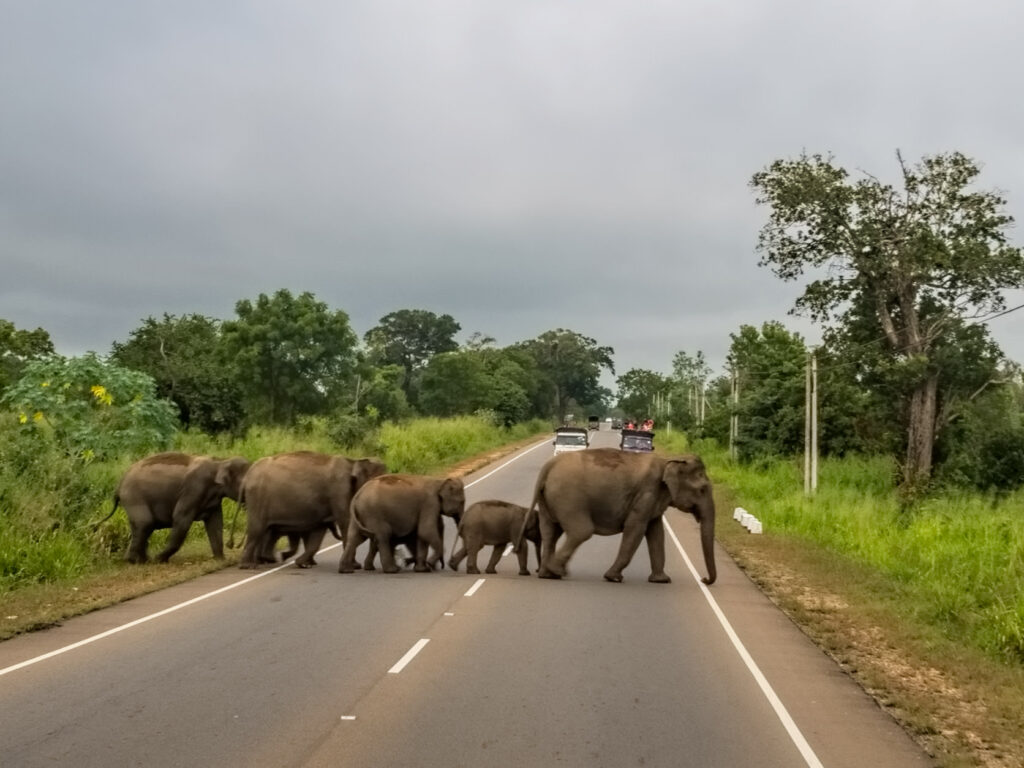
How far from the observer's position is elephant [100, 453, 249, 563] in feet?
59.2

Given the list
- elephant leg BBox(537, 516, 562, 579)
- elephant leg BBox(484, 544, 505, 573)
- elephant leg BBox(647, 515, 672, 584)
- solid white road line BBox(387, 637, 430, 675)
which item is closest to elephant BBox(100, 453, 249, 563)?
elephant leg BBox(484, 544, 505, 573)

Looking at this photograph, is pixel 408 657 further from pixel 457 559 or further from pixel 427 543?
pixel 457 559

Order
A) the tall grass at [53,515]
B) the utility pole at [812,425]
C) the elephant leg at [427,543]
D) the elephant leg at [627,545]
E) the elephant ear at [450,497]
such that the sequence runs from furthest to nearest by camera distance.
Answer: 1. the utility pole at [812,425]
2. the elephant ear at [450,497]
3. the elephant leg at [427,543]
4. the elephant leg at [627,545]
5. the tall grass at [53,515]

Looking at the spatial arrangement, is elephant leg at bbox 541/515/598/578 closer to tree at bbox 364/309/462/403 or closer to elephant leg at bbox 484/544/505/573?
elephant leg at bbox 484/544/505/573

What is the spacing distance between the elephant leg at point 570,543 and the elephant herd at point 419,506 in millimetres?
15

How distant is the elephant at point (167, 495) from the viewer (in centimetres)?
1805

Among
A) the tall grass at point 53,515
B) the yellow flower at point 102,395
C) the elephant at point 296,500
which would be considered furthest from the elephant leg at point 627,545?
the yellow flower at point 102,395

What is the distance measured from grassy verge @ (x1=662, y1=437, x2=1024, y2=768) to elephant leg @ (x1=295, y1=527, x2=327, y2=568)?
23.0ft

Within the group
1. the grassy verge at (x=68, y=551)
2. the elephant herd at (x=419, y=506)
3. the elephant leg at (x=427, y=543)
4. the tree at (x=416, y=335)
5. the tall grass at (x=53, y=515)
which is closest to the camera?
the grassy verge at (x=68, y=551)

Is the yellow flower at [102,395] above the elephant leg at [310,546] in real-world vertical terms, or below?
above

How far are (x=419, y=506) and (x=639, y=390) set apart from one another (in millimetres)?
125412

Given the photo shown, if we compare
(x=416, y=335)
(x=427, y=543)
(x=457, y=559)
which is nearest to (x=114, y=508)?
(x=427, y=543)

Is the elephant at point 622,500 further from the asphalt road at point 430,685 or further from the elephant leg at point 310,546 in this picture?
the elephant leg at point 310,546

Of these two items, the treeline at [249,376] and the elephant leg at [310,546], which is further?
the treeline at [249,376]
